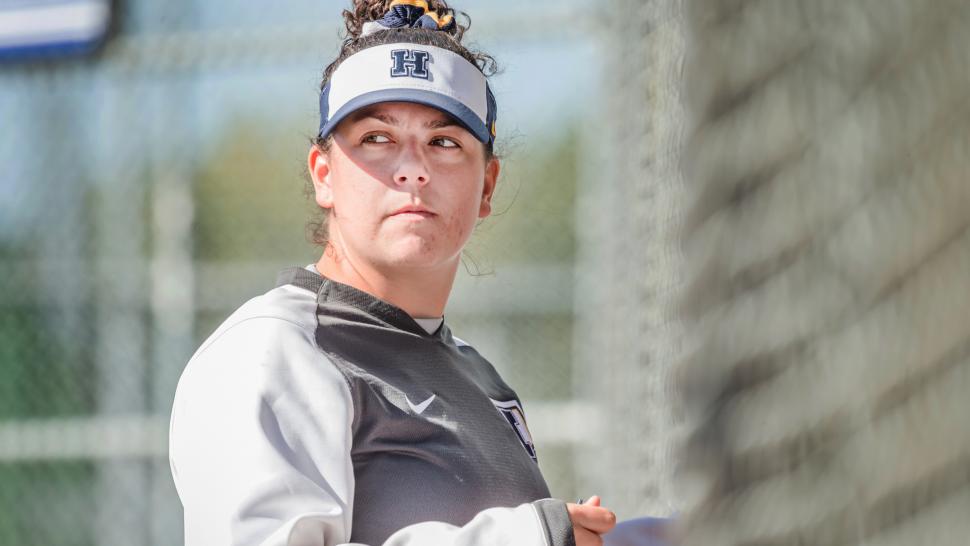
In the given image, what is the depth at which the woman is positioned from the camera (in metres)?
1.00

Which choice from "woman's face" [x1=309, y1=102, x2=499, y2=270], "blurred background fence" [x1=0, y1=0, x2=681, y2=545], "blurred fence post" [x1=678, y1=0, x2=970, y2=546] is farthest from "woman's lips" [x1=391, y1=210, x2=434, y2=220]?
"blurred background fence" [x1=0, y1=0, x2=681, y2=545]

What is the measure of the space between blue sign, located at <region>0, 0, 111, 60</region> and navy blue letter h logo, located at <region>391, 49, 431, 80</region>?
8.76 feet

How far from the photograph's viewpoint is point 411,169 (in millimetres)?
1227

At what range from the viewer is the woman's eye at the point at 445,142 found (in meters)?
1.29

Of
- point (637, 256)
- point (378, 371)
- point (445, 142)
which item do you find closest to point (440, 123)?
point (445, 142)

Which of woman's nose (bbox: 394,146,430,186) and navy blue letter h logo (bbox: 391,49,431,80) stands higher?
navy blue letter h logo (bbox: 391,49,431,80)

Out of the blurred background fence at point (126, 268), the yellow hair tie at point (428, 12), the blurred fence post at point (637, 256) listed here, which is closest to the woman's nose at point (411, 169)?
the yellow hair tie at point (428, 12)

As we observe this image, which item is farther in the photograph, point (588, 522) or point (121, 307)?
→ point (121, 307)

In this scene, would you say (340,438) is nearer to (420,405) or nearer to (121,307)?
(420,405)

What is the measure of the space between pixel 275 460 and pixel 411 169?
37 centimetres

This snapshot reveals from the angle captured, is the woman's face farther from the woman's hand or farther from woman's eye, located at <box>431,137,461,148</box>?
the woman's hand

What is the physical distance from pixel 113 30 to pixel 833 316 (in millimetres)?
3756

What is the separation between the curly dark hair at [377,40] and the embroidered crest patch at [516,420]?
289mm

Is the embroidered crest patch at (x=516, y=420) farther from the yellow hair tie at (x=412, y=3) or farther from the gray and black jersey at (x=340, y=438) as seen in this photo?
the yellow hair tie at (x=412, y=3)
